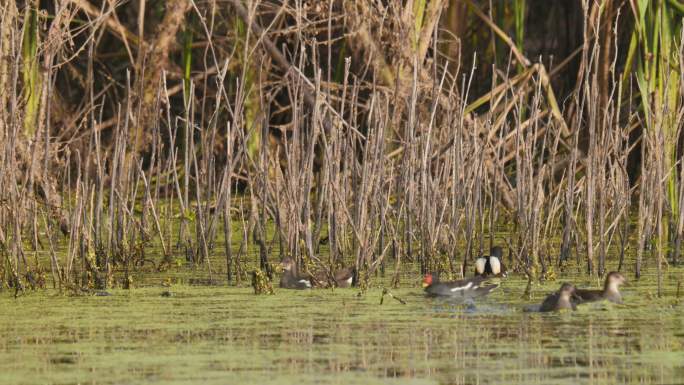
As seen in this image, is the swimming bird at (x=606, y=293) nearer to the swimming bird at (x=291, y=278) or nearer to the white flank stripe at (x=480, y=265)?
the white flank stripe at (x=480, y=265)

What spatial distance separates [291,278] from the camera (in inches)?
325

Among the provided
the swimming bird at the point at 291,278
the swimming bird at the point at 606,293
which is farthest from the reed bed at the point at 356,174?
the swimming bird at the point at 606,293

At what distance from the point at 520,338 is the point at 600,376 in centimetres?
93

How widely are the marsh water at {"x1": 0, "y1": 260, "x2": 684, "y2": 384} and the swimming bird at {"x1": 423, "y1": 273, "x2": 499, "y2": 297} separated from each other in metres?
0.09

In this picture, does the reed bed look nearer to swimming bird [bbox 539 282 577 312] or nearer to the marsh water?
the marsh water

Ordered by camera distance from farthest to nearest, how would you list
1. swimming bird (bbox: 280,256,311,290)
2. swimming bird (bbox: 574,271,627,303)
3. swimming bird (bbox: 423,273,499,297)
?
swimming bird (bbox: 280,256,311,290), swimming bird (bbox: 423,273,499,297), swimming bird (bbox: 574,271,627,303)

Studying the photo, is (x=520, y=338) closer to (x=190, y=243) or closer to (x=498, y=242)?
(x=190, y=243)

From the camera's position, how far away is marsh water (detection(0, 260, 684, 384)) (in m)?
5.55

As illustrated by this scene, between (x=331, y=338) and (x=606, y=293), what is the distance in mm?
1664

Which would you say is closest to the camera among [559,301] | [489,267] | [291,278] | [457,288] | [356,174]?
[559,301]

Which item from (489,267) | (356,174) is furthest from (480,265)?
(356,174)

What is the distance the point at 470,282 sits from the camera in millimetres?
7910

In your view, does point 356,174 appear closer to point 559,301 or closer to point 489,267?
point 489,267

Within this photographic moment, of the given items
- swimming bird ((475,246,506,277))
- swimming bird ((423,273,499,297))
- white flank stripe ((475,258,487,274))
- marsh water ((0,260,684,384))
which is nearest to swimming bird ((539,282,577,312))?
marsh water ((0,260,684,384))
